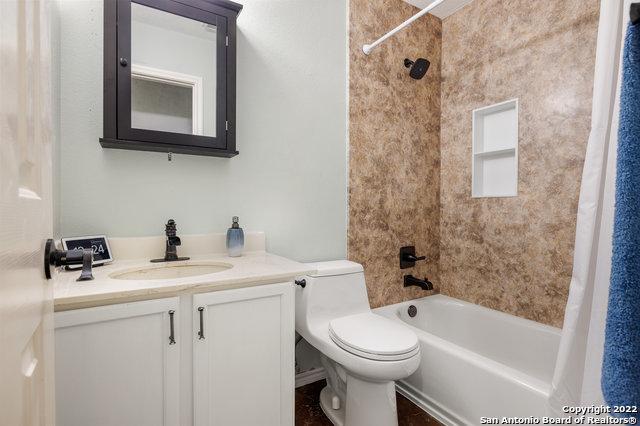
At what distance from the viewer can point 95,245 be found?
1.27 meters

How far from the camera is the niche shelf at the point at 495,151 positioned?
202 cm

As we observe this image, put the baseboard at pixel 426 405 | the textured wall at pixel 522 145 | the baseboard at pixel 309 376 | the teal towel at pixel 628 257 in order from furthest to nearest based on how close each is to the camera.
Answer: the baseboard at pixel 309 376
the textured wall at pixel 522 145
the baseboard at pixel 426 405
the teal towel at pixel 628 257

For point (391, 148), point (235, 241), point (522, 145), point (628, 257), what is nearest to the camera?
point (628, 257)

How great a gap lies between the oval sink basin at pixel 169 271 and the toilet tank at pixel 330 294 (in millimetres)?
442

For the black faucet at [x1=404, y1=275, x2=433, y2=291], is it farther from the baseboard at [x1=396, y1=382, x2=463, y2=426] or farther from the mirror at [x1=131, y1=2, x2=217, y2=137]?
the mirror at [x1=131, y1=2, x2=217, y2=137]

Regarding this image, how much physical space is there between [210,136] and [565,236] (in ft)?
6.35

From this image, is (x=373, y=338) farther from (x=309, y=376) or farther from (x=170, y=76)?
(x=170, y=76)

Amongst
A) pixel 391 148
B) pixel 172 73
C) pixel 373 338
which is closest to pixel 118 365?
pixel 373 338

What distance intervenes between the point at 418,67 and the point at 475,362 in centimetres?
171

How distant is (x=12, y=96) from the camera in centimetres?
37

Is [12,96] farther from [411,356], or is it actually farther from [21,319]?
[411,356]

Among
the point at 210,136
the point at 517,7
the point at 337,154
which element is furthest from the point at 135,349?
the point at 517,7

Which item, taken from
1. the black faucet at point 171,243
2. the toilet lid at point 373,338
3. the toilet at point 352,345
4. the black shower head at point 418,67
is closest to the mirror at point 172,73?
the black faucet at point 171,243

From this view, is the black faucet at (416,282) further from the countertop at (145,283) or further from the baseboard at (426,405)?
the countertop at (145,283)
